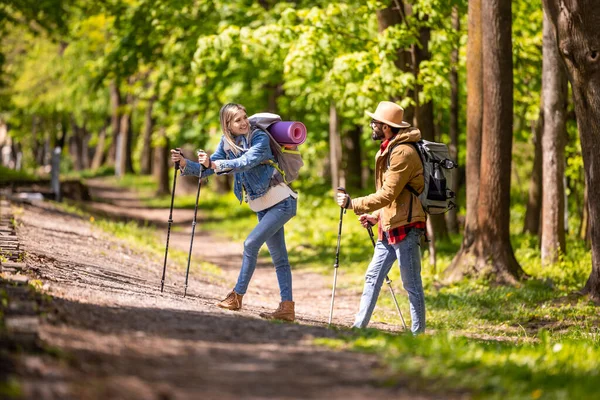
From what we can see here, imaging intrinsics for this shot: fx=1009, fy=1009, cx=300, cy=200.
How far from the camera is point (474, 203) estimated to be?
15.7 metres

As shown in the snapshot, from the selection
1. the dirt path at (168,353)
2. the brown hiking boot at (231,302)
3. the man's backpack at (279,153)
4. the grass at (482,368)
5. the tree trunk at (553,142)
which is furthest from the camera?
the tree trunk at (553,142)

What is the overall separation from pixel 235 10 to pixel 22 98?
24.6m

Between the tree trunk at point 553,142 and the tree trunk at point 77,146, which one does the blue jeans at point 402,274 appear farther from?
the tree trunk at point 77,146

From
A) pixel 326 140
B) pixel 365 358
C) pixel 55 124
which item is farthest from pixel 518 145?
pixel 55 124

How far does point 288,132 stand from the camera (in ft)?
31.2

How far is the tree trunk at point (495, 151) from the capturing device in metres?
15.0

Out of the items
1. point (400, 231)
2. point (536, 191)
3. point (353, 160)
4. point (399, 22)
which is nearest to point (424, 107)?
point (399, 22)

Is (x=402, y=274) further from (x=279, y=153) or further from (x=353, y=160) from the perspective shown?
(x=353, y=160)

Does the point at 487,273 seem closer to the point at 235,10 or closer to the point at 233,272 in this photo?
the point at 233,272

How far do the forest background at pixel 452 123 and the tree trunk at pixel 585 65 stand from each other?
0.9 inches

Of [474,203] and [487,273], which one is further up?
[474,203]

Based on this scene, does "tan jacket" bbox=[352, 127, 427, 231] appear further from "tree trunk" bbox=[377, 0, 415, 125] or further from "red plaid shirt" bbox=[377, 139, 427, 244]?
"tree trunk" bbox=[377, 0, 415, 125]

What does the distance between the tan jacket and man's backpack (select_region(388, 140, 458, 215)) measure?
0.17ft

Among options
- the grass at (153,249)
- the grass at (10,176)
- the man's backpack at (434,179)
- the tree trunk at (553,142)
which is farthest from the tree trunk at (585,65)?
the grass at (10,176)
